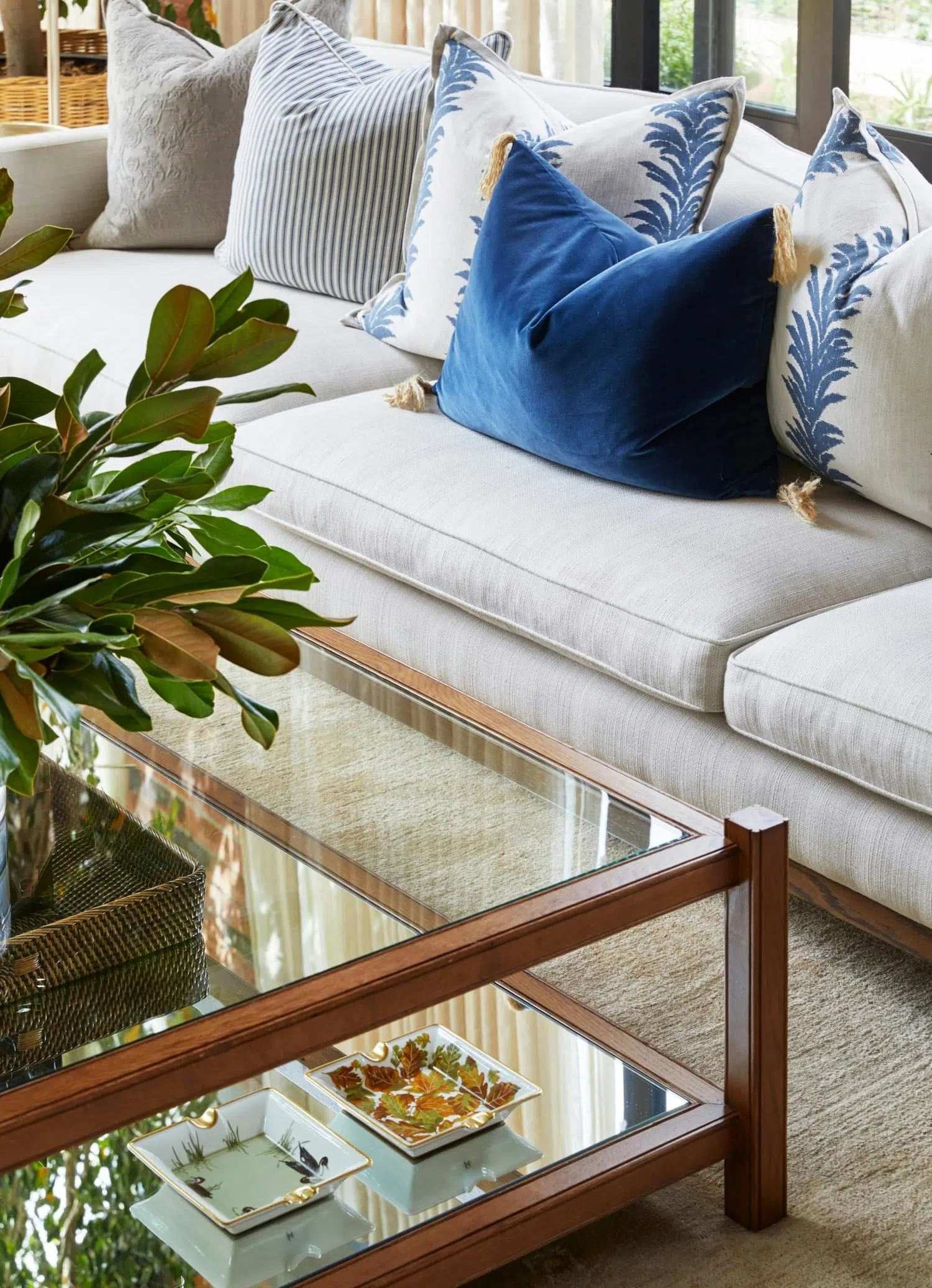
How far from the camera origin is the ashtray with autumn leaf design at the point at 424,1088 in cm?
132

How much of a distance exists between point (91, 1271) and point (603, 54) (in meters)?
3.69

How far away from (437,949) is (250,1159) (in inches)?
12.1

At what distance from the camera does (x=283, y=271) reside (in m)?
2.90

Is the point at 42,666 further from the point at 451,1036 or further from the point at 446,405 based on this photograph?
the point at 446,405

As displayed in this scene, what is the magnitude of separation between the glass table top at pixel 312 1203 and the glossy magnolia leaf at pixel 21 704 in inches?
19.3

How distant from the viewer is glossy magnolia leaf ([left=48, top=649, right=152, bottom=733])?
1003mm

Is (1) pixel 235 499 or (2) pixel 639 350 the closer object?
(1) pixel 235 499

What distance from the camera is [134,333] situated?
8.66ft

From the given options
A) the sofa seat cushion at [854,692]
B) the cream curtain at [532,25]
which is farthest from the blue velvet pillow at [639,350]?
the cream curtain at [532,25]

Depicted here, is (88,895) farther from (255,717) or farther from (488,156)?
(488,156)

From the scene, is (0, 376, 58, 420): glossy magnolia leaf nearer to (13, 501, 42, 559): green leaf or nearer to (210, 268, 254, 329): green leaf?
(210, 268, 254, 329): green leaf

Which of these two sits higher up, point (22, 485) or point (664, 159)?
point (664, 159)

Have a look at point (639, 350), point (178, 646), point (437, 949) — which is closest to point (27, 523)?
point (178, 646)

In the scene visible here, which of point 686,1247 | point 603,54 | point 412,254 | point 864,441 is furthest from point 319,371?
point 603,54
